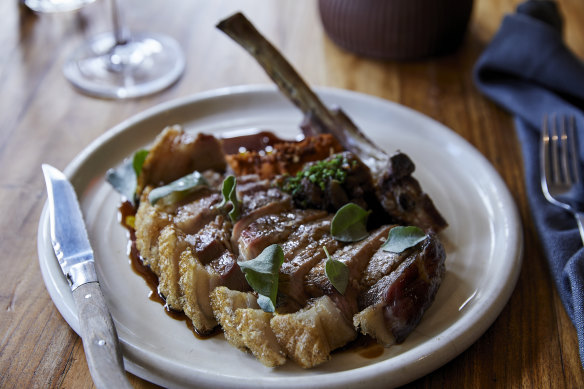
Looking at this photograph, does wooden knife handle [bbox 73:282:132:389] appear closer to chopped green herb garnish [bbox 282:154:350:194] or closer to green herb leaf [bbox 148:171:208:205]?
green herb leaf [bbox 148:171:208:205]

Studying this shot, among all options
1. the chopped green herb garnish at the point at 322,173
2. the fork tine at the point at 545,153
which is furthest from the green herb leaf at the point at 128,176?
the fork tine at the point at 545,153

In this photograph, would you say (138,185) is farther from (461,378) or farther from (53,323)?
(461,378)

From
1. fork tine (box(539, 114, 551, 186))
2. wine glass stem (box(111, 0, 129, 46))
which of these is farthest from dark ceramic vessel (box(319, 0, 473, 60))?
wine glass stem (box(111, 0, 129, 46))

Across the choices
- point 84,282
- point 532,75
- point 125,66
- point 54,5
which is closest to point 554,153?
point 532,75

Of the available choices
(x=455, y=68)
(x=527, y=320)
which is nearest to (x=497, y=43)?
(x=455, y=68)

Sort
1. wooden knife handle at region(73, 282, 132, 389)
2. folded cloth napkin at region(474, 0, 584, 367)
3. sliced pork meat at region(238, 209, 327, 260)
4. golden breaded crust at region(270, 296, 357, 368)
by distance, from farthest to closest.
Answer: folded cloth napkin at region(474, 0, 584, 367) < sliced pork meat at region(238, 209, 327, 260) < golden breaded crust at region(270, 296, 357, 368) < wooden knife handle at region(73, 282, 132, 389)

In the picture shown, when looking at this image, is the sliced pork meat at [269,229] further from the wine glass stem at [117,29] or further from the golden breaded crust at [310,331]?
the wine glass stem at [117,29]
